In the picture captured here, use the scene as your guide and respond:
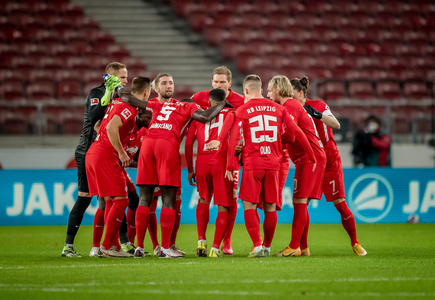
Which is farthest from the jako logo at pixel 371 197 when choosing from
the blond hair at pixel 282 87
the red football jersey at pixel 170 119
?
the red football jersey at pixel 170 119

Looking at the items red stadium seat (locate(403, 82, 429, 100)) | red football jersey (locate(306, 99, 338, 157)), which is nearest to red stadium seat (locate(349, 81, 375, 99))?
red stadium seat (locate(403, 82, 429, 100))

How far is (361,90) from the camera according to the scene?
15266 millimetres

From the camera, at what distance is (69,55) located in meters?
17.4

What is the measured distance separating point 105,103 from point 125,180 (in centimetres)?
94

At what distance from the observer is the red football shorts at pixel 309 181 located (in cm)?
681

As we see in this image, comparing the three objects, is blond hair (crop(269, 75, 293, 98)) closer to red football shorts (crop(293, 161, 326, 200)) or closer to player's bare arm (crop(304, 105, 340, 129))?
player's bare arm (crop(304, 105, 340, 129))

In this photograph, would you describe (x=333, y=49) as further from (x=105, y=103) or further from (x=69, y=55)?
(x=105, y=103)

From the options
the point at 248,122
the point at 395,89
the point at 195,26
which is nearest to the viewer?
the point at 248,122

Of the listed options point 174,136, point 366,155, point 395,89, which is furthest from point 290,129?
point 395,89

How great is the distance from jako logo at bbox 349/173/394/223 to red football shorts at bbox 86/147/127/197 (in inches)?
245

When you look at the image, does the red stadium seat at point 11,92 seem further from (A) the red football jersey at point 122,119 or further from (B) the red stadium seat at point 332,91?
(A) the red football jersey at point 122,119

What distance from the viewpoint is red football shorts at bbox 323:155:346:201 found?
7105mm

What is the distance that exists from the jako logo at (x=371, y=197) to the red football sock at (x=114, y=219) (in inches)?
244

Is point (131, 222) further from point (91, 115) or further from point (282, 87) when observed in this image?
point (282, 87)
